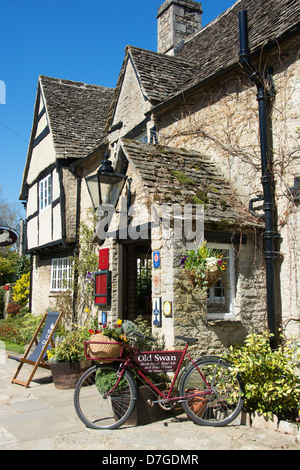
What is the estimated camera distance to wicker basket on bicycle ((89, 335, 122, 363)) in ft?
15.7

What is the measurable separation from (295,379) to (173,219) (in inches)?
100

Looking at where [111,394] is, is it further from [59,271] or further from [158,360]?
[59,271]

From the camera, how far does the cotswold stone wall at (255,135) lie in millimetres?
6484

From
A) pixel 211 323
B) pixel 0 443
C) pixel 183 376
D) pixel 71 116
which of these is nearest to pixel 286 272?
pixel 211 323

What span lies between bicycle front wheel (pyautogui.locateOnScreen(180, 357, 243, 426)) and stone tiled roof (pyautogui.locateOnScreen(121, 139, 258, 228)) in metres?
2.12

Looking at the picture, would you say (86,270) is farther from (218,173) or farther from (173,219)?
(173,219)

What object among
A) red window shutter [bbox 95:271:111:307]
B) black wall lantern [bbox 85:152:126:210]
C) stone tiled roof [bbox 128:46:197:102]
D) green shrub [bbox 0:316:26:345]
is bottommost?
green shrub [bbox 0:316:26:345]

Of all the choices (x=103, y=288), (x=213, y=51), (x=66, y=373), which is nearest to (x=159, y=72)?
(x=213, y=51)

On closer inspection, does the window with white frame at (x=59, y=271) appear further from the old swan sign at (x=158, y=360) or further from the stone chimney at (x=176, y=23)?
the old swan sign at (x=158, y=360)

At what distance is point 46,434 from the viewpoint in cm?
Answer: 462

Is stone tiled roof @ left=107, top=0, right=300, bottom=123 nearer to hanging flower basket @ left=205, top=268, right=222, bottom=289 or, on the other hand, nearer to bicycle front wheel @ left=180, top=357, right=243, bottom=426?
hanging flower basket @ left=205, top=268, right=222, bottom=289

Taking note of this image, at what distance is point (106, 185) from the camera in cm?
724

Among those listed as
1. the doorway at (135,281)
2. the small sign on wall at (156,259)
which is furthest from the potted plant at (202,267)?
the doorway at (135,281)

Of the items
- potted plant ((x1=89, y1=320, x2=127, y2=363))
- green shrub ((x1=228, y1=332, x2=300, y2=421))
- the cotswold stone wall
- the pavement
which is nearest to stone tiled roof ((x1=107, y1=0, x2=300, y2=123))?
the cotswold stone wall
